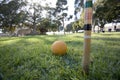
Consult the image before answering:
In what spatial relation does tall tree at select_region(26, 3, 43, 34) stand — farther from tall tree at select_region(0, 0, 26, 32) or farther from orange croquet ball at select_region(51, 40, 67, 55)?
orange croquet ball at select_region(51, 40, 67, 55)

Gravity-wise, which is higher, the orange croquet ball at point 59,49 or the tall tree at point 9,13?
the tall tree at point 9,13

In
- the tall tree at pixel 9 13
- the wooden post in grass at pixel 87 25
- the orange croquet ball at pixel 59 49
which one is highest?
the tall tree at pixel 9 13

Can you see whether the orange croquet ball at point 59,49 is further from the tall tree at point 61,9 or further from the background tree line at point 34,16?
the tall tree at point 61,9

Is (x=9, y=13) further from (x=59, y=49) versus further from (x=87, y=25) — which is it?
(x=87, y=25)

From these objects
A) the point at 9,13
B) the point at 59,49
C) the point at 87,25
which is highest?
the point at 9,13

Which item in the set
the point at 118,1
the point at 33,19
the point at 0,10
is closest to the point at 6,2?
the point at 0,10

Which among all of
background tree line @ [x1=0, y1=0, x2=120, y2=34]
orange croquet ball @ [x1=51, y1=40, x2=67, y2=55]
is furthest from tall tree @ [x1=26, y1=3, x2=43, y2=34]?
orange croquet ball @ [x1=51, y1=40, x2=67, y2=55]

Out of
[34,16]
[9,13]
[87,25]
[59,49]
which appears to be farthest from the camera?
[34,16]

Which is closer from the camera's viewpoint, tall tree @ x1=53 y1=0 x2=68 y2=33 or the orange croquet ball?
the orange croquet ball

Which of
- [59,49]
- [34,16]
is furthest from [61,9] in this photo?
[59,49]

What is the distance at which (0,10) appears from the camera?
33375 millimetres

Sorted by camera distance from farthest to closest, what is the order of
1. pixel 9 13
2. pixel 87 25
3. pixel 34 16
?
pixel 34 16, pixel 9 13, pixel 87 25

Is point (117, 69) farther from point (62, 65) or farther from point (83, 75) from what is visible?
point (62, 65)

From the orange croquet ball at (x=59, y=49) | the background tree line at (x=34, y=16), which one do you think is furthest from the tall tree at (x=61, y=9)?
the orange croquet ball at (x=59, y=49)
